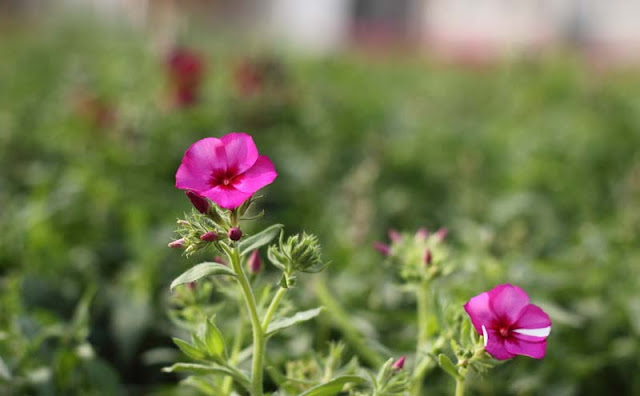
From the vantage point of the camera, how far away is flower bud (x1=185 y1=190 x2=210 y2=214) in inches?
29.9

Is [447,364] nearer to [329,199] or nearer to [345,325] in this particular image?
[345,325]

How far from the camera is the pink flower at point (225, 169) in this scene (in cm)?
74

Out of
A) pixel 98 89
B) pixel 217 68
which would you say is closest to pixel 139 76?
pixel 98 89

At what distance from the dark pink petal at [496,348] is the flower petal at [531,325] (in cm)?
3

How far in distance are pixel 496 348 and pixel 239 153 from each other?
0.34 meters

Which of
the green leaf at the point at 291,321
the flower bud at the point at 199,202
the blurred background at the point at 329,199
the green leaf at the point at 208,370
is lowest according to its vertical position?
the blurred background at the point at 329,199

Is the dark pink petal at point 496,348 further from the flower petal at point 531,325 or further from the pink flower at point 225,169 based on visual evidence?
the pink flower at point 225,169

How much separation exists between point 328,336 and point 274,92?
4.52ft

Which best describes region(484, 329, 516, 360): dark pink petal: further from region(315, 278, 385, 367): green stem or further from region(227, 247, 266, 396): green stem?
region(315, 278, 385, 367): green stem

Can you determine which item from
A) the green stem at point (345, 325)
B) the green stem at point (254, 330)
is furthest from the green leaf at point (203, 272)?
the green stem at point (345, 325)

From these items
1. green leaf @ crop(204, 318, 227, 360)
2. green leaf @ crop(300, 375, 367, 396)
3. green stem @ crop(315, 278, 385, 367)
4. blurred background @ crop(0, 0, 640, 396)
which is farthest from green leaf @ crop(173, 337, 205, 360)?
green stem @ crop(315, 278, 385, 367)

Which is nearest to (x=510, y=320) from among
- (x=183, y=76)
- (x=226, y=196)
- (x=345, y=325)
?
(x=226, y=196)

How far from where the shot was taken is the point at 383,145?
92.1 inches

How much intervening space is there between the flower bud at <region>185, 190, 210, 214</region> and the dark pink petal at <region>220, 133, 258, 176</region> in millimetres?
43
